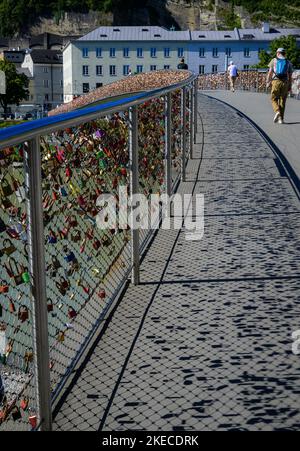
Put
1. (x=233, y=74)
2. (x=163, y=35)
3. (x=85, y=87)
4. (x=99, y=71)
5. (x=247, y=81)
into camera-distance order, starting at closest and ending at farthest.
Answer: (x=233, y=74)
(x=247, y=81)
(x=99, y=71)
(x=163, y=35)
(x=85, y=87)

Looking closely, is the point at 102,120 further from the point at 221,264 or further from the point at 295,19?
the point at 295,19

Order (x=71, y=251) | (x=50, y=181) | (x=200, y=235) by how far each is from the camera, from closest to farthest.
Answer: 1. (x=50, y=181)
2. (x=71, y=251)
3. (x=200, y=235)

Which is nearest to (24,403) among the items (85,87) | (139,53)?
(139,53)

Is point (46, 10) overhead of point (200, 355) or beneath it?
overhead

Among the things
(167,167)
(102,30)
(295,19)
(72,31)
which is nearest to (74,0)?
(72,31)

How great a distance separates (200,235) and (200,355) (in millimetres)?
2413

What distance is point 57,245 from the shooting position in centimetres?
299

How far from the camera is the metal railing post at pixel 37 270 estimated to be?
251 cm

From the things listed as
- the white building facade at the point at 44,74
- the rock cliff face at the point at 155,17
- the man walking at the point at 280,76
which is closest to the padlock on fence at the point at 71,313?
the man walking at the point at 280,76

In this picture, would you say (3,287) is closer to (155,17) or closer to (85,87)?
(85,87)

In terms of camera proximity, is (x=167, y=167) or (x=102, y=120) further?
(x=167, y=167)

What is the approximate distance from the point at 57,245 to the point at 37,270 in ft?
1.41

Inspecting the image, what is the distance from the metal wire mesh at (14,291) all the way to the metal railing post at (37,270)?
0.08ft

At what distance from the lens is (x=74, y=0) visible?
135875mm
